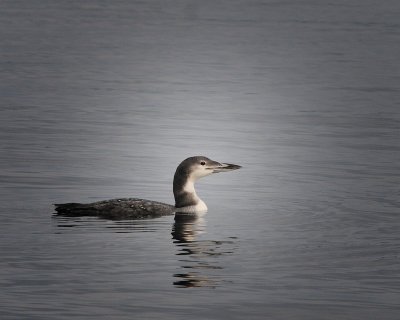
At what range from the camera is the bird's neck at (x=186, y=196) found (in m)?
21.2

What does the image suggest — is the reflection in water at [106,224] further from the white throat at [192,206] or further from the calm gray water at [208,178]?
the white throat at [192,206]

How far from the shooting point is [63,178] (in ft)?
78.4

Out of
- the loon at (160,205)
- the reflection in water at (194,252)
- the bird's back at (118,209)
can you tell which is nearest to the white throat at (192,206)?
the loon at (160,205)

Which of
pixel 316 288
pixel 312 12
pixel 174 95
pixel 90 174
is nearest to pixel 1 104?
pixel 174 95

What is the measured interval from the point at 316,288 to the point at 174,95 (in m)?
24.3

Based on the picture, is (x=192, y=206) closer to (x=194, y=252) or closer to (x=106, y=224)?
(x=106, y=224)

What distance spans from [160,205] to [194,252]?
9.06ft

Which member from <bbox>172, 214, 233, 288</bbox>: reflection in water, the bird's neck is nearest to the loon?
the bird's neck

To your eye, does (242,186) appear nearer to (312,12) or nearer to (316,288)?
(316,288)

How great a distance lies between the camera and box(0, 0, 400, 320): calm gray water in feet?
51.8

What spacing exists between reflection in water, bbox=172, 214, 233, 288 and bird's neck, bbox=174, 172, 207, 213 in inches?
8.0

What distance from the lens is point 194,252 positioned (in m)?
18.1

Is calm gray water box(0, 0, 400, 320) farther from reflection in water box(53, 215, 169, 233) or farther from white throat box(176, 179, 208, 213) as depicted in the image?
white throat box(176, 179, 208, 213)

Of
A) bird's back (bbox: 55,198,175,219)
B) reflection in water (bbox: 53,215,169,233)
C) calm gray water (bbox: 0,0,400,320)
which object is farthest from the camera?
bird's back (bbox: 55,198,175,219)
